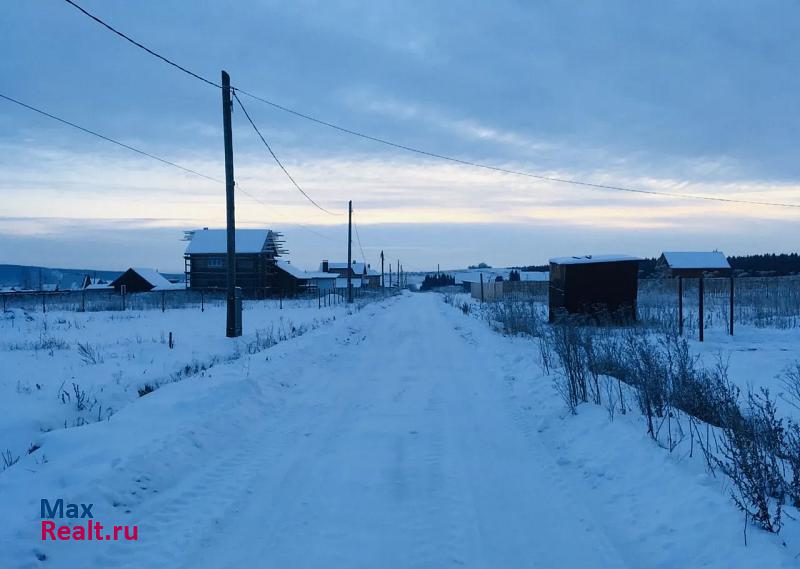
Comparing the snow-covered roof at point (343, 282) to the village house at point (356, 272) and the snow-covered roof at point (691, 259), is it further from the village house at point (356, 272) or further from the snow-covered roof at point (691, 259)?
the snow-covered roof at point (691, 259)

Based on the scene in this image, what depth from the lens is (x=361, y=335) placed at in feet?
68.2

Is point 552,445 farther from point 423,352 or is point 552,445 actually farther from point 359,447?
point 423,352

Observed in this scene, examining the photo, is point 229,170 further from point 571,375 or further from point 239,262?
point 239,262

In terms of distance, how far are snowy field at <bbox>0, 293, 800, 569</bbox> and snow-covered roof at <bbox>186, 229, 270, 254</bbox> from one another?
47.8 metres

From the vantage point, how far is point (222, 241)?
58.2 metres

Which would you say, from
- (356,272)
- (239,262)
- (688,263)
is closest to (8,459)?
(239,262)

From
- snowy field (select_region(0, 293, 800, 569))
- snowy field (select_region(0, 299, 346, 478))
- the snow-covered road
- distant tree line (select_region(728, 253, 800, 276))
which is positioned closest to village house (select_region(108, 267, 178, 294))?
snowy field (select_region(0, 299, 346, 478))

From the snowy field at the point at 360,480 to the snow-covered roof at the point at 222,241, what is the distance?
157ft

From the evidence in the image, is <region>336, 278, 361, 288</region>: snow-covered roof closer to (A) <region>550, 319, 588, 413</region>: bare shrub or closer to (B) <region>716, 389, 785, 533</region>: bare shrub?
(A) <region>550, 319, 588, 413</region>: bare shrub

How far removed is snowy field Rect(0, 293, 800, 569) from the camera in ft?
13.0

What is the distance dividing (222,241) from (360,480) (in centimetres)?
5602

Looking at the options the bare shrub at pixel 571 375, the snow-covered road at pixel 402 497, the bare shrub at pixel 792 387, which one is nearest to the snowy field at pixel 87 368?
the snow-covered road at pixel 402 497

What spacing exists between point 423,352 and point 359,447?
364 inches

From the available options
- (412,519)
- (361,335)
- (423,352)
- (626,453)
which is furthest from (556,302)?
(412,519)
